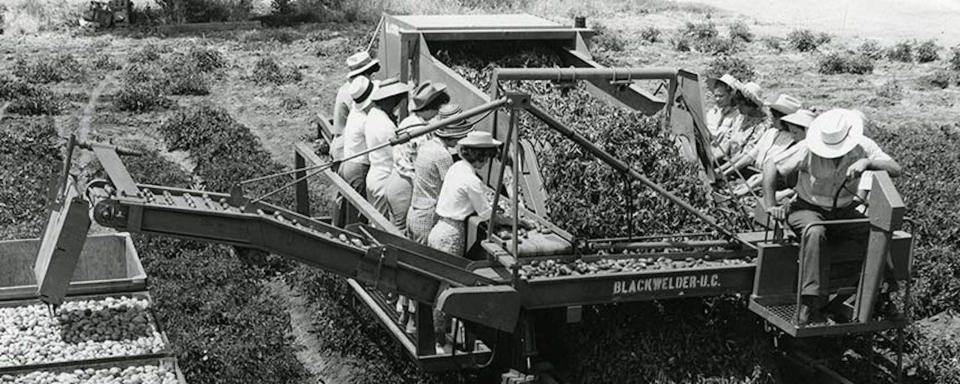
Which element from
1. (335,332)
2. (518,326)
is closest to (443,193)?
(518,326)

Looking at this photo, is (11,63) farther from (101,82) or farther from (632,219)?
(632,219)

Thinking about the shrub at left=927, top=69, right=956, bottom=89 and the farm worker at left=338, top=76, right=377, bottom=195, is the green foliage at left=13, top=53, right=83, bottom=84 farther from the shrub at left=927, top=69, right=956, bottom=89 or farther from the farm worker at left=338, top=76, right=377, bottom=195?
the shrub at left=927, top=69, right=956, bottom=89

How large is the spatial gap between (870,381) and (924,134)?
30.0 feet

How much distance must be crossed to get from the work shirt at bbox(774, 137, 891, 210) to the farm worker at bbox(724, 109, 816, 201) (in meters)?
0.59

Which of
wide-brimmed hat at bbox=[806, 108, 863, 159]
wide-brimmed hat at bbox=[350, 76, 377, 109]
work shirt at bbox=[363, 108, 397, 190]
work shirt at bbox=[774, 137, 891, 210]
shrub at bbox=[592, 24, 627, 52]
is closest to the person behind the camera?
wide-brimmed hat at bbox=[806, 108, 863, 159]

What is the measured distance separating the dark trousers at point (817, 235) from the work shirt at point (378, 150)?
143 inches

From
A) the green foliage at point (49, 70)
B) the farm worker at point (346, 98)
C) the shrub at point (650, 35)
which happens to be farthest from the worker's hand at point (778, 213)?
the shrub at point (650, 35)

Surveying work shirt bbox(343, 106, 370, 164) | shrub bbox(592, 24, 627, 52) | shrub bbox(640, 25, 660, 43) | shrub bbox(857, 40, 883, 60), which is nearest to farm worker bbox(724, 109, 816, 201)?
work shirt bbox(343, 106, 370, 164)

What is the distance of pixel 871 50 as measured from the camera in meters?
25.1

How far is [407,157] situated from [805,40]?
719 inches

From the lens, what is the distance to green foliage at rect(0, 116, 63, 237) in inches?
536

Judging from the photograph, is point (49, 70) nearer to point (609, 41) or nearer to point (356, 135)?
point (609, 41)

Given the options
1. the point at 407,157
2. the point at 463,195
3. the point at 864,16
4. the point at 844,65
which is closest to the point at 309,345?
the point at 407,157

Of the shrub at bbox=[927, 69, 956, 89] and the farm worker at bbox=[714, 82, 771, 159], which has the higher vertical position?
the farm worker at bbox=[714, 82, 771, 159]
